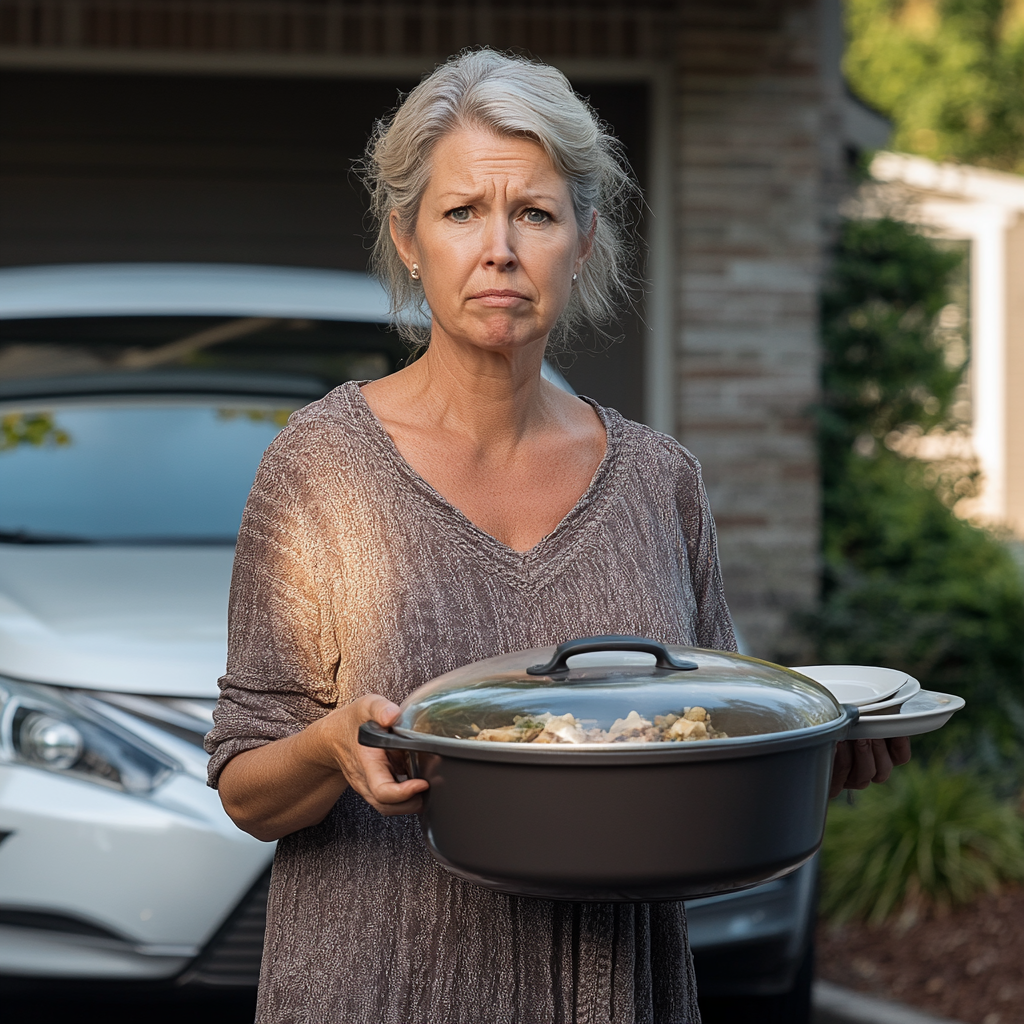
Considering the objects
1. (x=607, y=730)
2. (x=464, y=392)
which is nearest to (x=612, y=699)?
(x=607, y=730)

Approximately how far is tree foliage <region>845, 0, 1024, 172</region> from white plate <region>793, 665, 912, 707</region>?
25.0m

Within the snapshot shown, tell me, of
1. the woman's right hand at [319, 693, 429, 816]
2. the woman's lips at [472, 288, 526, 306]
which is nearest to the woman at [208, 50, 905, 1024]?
the woman's lips at [472, 288, 526, 306]

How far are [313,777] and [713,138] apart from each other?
5.06 metres

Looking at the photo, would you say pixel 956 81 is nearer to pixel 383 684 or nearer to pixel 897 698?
pixel 897 698

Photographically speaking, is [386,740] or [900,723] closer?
[386,740]

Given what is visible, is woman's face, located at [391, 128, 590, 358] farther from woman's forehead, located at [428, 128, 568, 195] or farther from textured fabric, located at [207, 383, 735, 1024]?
textured fabric, located at [207, 383, 735, 1024]

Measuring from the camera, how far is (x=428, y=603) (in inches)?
63.8

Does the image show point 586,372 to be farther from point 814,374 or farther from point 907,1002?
point 907,1002

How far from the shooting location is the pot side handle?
127 centimetres

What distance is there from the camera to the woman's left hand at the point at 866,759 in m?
1.62

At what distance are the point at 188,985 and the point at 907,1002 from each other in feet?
7.92

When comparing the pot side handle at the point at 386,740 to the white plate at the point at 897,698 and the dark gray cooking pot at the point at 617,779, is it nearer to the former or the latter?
the dark gray cooking pot at the point at 617,779

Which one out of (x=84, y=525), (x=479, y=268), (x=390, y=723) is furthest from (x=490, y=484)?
(x=84, y=525)

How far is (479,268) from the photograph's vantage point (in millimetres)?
1585
